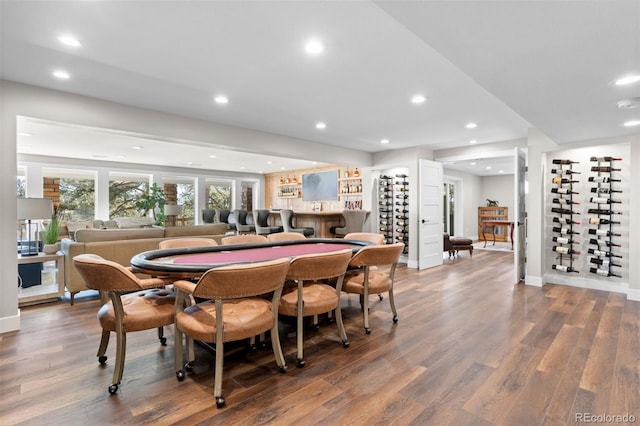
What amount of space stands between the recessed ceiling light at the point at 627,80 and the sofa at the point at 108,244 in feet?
18.1

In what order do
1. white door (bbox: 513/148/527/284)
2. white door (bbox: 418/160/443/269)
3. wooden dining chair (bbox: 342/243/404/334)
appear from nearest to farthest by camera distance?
wooden dining chair (bbox: 342/243/404/334) < white door (bbox: 513/148/527/284) < white door (bbox: 418/160/443/269)

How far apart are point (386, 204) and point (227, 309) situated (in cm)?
579

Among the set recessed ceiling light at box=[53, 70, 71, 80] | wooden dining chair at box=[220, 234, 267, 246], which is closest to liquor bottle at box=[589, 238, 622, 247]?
wooden dining chair at box=[220, 234, 267, 246]

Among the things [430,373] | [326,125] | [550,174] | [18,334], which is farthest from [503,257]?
[18,334]

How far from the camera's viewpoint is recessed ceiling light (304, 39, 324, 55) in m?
2.39

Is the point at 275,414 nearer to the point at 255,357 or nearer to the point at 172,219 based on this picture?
the point at 255,357

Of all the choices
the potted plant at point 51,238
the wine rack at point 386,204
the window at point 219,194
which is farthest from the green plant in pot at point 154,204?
the wine rack at point 386,204

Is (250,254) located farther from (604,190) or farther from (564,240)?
(604,190)

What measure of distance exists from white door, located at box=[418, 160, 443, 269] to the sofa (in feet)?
15.0

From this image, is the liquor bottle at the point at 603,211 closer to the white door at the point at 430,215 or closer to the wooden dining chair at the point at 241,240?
the white door at the point at 430,215

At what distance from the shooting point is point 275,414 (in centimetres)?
193

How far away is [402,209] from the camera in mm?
7273

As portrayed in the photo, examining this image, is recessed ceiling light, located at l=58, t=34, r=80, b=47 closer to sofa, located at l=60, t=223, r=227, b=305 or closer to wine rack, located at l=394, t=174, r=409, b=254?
sofa, located at l=60, t=223, r=227, b=305

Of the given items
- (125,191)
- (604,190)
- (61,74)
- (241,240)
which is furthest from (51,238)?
(604,190)
